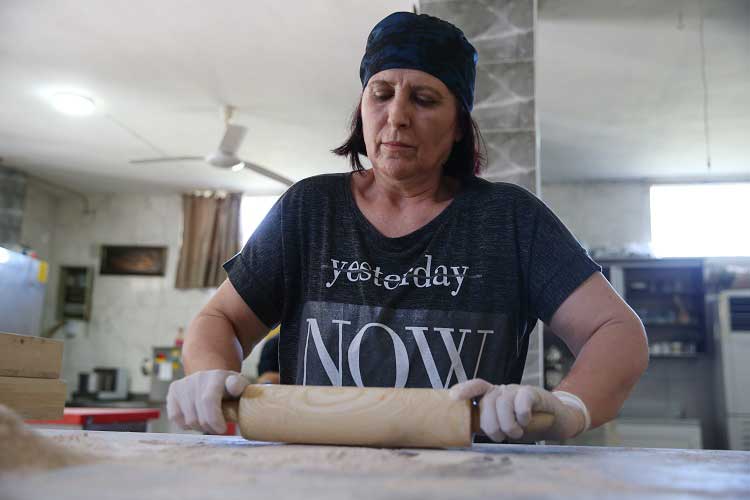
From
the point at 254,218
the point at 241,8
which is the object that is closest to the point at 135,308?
the point at 254,218

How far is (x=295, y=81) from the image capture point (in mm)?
4801

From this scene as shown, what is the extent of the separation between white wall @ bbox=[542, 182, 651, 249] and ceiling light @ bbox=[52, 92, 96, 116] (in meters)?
4.28

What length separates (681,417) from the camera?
21.1 ft

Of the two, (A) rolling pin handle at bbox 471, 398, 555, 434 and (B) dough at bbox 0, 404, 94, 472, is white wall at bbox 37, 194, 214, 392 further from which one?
(B) dough at bbox 0, 404, 94, 472

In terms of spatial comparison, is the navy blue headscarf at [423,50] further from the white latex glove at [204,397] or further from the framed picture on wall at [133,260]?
the framed picture on wall at [133,260]

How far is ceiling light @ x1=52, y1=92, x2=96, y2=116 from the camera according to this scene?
16.8 ft

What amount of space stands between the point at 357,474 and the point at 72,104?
523 centimetres

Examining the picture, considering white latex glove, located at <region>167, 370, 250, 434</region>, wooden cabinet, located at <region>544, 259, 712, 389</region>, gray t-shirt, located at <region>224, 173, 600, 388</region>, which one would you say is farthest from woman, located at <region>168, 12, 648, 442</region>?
wooden cabinet, located at <region>544, 259, 712, 389</region>

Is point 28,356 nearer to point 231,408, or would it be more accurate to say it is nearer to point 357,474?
point 231,408

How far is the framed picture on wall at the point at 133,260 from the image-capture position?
25.2 feet

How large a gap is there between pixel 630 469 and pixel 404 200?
0.78 metres

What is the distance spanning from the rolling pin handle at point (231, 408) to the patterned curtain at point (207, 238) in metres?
6.47

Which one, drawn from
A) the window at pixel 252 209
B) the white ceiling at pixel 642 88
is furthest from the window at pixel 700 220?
the window at pixel 252 209

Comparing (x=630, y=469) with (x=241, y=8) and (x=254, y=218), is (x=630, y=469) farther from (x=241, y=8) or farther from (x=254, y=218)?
(x=254, y=218)
